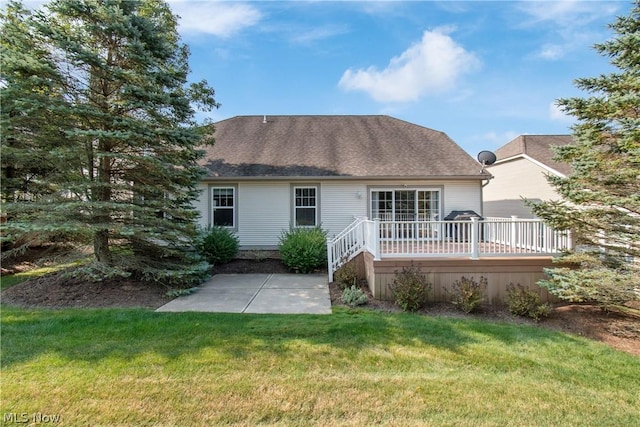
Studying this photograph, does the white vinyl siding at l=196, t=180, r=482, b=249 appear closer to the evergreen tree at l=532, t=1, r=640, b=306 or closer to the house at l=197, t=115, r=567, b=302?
the house at l=197, t=115, r=567, b=302

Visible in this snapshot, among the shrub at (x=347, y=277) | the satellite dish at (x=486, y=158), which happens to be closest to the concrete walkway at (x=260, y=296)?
the shrub at (x=347, y=277)

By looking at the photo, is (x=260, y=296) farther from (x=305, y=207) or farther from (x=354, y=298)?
(x=305, y=207)

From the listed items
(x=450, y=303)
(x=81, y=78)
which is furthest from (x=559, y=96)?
(x=81, y=78)

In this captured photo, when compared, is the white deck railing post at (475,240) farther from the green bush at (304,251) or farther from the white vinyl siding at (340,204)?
the white vinyl siding at (340,204)

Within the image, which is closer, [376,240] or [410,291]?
[410,291]

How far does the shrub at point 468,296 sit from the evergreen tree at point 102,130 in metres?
5.79

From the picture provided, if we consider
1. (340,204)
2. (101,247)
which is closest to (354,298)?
(340,204)

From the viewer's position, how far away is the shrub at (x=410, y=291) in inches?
232

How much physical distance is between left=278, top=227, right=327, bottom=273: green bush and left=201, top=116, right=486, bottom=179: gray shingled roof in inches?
94.3

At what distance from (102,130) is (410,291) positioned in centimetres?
729

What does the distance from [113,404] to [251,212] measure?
26.7 ft

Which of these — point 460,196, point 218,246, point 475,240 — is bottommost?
point 218,246

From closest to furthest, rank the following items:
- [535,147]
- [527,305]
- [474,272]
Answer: [527,305] → [474,272] → [535,147]

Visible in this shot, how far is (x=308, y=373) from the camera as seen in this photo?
3568mm
